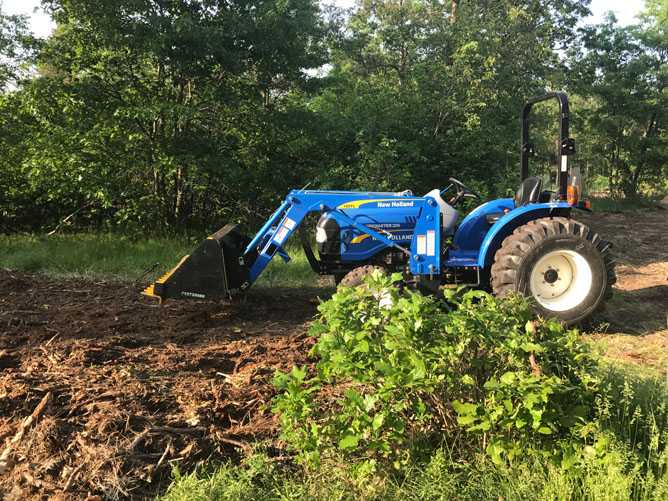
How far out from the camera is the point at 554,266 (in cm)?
573

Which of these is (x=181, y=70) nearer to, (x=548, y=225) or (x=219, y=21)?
(x=219, y=21)

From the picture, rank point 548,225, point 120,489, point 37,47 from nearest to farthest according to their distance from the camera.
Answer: point 120,489, point 548,225, point 37,47

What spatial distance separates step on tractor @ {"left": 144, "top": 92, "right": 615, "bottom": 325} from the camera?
540cm

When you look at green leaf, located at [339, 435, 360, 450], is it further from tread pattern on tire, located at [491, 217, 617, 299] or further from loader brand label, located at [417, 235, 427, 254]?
loader brand label, located at [417, 235, 427, 254]

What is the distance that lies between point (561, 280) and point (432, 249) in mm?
1423

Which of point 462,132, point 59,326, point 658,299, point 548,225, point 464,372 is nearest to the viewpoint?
point 464,372

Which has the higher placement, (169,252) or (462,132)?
(462,132)

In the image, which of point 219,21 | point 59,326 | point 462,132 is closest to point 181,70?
point 219,21

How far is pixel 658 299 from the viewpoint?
700 cm

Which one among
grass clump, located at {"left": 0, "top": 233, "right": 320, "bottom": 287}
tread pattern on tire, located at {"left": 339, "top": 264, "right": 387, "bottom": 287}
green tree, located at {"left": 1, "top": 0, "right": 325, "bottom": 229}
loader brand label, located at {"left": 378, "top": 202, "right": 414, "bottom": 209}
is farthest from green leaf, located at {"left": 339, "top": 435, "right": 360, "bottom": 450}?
green tree, located at {"left": 1, "top": 0, "right": 325, "bottom": 229}

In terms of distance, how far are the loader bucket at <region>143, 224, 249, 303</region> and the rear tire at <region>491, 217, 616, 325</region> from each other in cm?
272

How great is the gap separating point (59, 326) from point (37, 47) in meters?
6.03

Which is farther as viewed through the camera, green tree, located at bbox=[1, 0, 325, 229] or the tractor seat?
green tree, located at bbox=[1, 0, 325, 229]

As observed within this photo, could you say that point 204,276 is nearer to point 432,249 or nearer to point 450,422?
point 432,249
